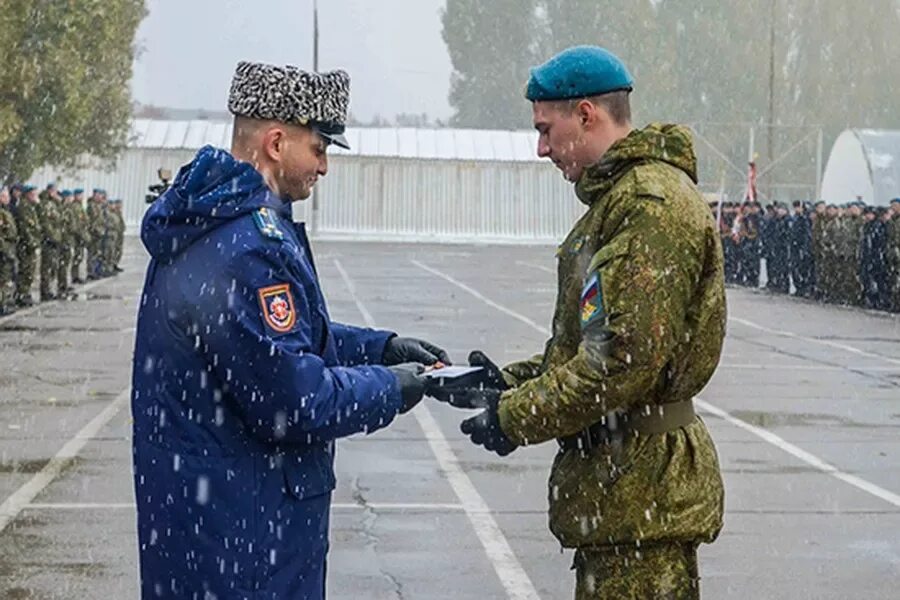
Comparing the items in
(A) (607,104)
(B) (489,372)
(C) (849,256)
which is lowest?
(C) (849,256)

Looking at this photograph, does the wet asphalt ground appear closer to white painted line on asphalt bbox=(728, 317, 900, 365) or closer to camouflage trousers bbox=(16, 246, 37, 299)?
white painted line on asphalt bbox=(728, 317, 900, 365)

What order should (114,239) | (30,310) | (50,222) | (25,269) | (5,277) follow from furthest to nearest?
1. (114,239)
2. (50,222)
3. (25,269)
4. (30,310)
5. (5,277)

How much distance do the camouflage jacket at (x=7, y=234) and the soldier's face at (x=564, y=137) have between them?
2172cm

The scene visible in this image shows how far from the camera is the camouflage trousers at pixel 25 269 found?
28.2m

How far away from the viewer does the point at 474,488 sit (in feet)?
36.5

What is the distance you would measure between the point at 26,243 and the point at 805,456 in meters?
17.6

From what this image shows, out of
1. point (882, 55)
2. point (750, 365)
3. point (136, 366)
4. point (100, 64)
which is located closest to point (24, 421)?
point (750, 365)

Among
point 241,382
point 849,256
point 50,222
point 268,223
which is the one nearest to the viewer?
point 241,382

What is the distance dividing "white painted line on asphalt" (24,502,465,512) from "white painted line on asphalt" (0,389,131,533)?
5.7 inches

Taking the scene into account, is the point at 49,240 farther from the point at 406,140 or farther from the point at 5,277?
the point at 406,140

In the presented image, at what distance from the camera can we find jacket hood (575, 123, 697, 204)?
4406 millimetres

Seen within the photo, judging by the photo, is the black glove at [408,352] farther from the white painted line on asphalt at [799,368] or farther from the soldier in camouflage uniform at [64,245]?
the soldier in camouflage uniform at [64,245]

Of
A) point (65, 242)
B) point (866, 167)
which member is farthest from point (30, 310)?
point (866, 167)

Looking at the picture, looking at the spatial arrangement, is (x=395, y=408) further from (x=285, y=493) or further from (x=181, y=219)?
(x=181, y=219)
